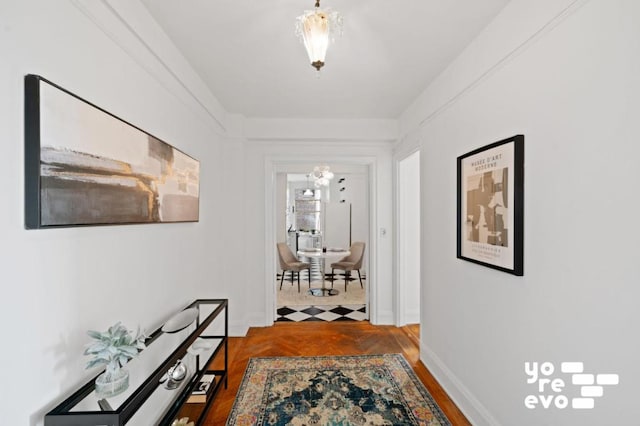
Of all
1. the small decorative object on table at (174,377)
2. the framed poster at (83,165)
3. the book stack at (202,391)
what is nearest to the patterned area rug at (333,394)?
the book stack at (202,391)

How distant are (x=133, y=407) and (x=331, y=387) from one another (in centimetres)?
175

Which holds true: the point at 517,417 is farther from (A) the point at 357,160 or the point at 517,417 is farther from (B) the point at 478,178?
(A) the point at 357,160

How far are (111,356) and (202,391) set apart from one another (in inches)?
53.4

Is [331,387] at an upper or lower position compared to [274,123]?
lower

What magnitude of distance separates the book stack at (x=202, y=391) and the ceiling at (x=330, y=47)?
238 centimetres

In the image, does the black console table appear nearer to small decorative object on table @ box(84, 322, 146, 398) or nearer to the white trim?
small decorative object on table @ box(84, 322, 146, 398)

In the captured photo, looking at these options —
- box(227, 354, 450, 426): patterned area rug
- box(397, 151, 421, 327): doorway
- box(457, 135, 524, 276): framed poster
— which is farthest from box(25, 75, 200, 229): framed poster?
box(397, 151, 421, 327): doorway

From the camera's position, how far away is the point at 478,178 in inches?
81.3

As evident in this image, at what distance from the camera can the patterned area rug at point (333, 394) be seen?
7.23 feet

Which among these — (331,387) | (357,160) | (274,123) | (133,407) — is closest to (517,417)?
(331,387)

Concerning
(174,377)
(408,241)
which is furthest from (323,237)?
(174,377)

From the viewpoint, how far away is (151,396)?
6.27 ft

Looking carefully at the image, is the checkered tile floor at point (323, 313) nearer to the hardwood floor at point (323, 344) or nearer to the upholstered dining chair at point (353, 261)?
the hardwood floor at point (323, 344)

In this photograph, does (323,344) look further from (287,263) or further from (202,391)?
(287,263)
